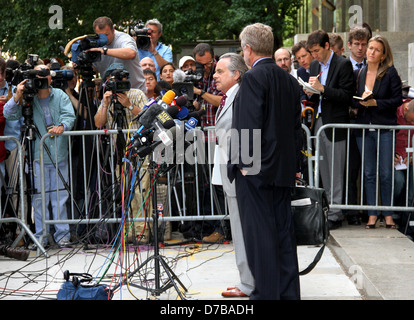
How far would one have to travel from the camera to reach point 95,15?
80.0ft

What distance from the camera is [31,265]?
8.52 meters

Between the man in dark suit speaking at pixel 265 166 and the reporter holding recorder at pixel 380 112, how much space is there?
3.43 meters

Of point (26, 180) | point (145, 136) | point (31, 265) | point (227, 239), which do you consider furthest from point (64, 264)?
point (145, 136)

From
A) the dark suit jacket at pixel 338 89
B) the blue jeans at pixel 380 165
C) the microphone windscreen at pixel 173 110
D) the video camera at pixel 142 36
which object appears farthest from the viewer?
the video camera at pixel 142 36

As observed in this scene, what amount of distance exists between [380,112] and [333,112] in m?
0.59

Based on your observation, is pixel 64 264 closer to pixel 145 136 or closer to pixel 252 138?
pixel 145 136

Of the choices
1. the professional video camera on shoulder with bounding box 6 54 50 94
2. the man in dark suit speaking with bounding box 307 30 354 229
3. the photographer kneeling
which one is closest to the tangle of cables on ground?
the photographer kneeling

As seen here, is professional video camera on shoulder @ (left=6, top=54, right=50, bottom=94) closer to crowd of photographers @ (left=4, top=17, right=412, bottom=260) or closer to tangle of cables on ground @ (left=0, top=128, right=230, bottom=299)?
crowd of photographers @ (left=4, top=17, right=412, bottom=260)

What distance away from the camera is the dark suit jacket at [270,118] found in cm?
589

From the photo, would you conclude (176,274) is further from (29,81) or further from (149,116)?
(29,81)

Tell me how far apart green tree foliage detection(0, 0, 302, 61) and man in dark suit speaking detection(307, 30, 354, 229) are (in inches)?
523

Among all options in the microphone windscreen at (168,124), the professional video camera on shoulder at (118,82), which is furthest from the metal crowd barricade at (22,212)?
the microphone windscreen at (168,124)

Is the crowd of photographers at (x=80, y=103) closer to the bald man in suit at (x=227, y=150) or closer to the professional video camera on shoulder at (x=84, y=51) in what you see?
the professional video camera on shoulder at (x=84, y=51)
